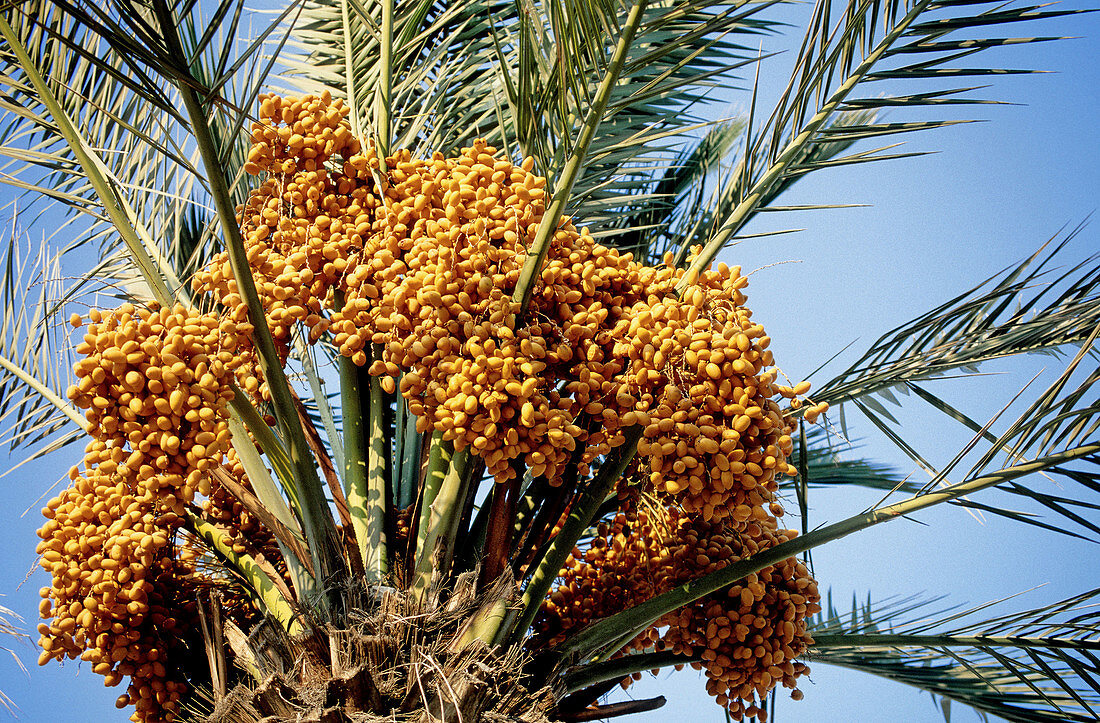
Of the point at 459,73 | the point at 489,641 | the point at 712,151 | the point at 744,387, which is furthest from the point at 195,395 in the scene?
the point at 712,151

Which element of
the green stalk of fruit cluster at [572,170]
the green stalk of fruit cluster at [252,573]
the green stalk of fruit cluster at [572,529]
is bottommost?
the green stalk of fruit cluster at [252,573]

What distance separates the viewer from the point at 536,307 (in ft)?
6.68

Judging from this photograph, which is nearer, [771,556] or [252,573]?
[771,556]

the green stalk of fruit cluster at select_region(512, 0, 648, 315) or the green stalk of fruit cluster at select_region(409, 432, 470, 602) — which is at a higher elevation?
the green stalk of fruit cluster at select_region(512, 0, 648, 315)

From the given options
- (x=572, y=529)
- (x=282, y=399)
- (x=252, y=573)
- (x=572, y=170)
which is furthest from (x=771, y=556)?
(x=252, y=573)

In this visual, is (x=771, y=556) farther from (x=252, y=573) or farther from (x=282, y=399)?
(x=252, y=573)

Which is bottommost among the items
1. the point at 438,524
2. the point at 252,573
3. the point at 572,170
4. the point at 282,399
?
the point at 252,573

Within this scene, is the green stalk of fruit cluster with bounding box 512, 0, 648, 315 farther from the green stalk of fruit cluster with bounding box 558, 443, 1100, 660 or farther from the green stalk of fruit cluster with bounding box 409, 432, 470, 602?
the green stalk of fruit cluster with bounding box 558, 443, 1100, 660

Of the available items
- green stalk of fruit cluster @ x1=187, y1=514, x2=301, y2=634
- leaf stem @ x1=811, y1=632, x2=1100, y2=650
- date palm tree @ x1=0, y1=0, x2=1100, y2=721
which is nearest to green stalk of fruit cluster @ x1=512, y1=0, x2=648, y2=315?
Answer: date palm tree @ x1=0, y1=0, x2=1100, y2=721

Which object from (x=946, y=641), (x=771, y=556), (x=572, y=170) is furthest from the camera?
(x=946, y=641)

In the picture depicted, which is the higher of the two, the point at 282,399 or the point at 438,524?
the point at 282,399

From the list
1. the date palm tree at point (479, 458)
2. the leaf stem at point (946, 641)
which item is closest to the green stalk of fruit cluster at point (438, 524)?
the date palm tree at point (479, 458)

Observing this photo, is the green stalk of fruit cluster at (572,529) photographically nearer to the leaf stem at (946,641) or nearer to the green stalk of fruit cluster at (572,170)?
the green stalk of fruit cluster at (572,170)

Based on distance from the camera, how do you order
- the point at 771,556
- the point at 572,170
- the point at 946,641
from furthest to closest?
1. the point at 946,641
2. the point at 771,556
3. the point at 572,170
